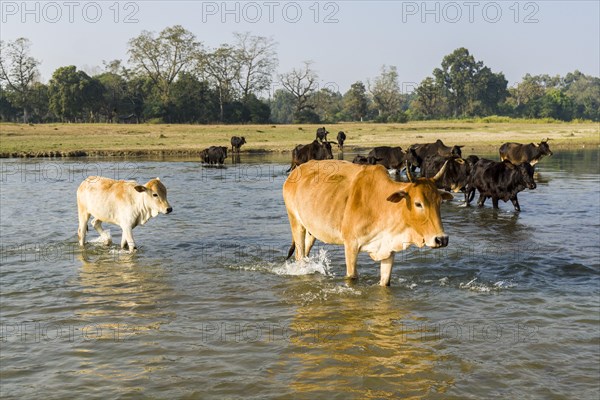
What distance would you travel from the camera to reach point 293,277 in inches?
353

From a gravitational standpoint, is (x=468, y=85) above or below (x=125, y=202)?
above

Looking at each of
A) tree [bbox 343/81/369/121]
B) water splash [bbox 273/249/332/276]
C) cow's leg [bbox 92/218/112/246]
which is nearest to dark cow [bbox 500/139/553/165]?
water splash [bbox 273/249/332/276]

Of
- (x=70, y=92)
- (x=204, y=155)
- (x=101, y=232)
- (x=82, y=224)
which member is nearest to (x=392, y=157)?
(x=204, y=155)

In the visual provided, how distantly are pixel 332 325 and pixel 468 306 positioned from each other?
71.9 inches

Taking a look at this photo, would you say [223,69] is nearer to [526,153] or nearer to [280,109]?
[526,153]

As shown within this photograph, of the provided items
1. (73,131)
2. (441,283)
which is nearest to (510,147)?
(441,283)

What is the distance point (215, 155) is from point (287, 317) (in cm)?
2484

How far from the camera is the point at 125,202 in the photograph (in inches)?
423

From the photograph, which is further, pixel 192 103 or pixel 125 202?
pixel 192 103

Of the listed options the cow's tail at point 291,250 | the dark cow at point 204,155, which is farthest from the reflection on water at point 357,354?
the dark cow at point 204,155

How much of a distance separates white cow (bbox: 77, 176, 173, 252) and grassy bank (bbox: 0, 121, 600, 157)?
89.6ft

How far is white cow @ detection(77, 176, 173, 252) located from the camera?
10.7 m

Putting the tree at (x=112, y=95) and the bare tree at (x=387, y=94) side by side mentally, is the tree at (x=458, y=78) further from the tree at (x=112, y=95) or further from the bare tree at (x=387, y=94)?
the tree at (x=112, y=95)

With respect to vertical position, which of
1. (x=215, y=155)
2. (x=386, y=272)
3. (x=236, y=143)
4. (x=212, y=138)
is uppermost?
(x=212, y=138)
